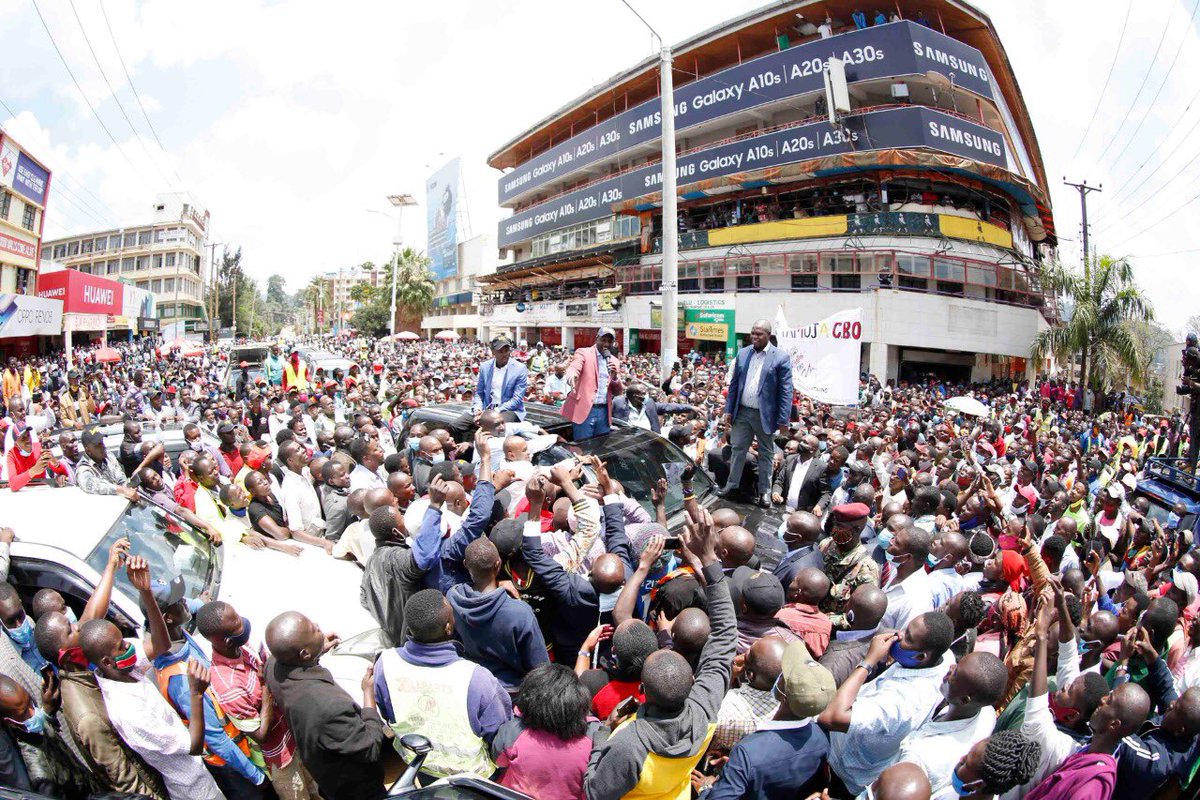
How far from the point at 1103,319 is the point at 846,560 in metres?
22.5

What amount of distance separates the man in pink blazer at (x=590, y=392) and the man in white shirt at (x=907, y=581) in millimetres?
3037

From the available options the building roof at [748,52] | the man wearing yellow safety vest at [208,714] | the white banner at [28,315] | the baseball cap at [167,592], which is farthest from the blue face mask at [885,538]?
the building roof at [748,52]

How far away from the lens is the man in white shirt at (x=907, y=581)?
3.60 meters

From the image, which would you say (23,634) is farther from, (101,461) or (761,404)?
(761,404)

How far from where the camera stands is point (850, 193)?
1080 inches

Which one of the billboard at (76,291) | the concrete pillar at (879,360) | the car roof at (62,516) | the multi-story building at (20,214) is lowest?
the car roof at (62,516)

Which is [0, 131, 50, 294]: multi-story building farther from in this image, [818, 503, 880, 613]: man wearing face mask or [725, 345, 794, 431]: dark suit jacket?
[818, 503, 880, 613]: man wearing face mask

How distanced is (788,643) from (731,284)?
2929 centimetres

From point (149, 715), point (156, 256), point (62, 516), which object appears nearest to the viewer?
point (149, 715)

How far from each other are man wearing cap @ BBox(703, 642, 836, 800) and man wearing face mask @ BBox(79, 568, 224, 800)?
6.46 feet

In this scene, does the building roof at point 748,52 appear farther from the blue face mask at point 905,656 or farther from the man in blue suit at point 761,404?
the blue face mask at point 905,656

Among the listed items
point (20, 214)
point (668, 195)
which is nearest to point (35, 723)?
point (668, 195)

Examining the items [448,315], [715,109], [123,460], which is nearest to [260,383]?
[123,460]

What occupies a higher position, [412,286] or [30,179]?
[412,286]
